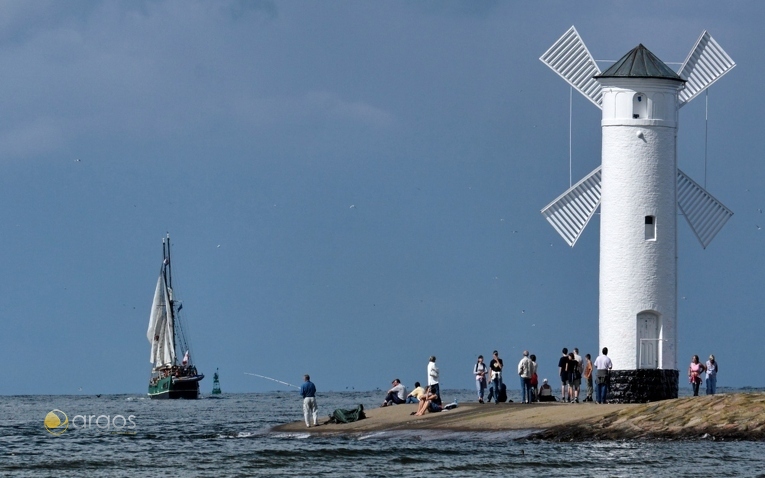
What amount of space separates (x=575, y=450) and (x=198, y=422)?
25163 mm

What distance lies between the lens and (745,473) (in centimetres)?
2644

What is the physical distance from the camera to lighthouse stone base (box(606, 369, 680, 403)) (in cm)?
3616

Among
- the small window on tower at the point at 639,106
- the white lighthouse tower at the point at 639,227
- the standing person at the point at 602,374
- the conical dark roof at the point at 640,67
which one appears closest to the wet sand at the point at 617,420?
the standing person at the point at 602,374

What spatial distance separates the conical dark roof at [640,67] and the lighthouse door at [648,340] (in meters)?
6.44

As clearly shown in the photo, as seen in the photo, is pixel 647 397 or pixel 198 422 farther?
pixel 198 422

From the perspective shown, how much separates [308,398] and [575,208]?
9.52 meters

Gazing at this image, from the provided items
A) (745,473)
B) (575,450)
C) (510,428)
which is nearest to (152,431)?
(510,428)

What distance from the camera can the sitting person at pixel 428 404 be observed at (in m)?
37.1

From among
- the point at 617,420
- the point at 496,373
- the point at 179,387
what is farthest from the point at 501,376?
the point at 179,387

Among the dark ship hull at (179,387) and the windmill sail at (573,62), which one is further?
the dark ship hull at (179,387)

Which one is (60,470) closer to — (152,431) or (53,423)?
(152,431)

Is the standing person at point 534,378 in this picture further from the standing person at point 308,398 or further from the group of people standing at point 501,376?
the standing person at point 308,398

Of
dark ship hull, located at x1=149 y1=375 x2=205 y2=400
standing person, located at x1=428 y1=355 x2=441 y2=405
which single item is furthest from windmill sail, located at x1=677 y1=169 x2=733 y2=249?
dark ship hull, located at x1=149 y1=375 x2=205 y2=400

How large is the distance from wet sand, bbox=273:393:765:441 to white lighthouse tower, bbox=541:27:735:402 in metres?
2.36
